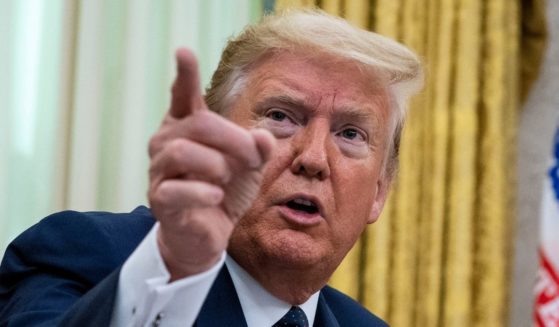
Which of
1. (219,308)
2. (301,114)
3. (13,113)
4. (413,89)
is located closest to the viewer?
(219,308)

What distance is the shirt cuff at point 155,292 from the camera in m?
1.16

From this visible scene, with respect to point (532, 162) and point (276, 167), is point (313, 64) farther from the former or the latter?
point (532, 162)

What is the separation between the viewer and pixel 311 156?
1773 millimetres

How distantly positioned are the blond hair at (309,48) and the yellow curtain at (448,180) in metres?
1.09

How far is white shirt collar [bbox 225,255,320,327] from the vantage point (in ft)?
5.76

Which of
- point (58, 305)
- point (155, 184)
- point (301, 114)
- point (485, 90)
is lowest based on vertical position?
point (58, 305)

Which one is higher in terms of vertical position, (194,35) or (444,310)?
(194,35)

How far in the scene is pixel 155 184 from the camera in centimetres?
110

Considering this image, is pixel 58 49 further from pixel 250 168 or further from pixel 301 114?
pixel 250 168

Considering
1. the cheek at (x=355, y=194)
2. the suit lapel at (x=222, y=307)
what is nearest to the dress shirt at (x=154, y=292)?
the suit lapel at (x=222, y=307)

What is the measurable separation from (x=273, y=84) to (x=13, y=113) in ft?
4.06

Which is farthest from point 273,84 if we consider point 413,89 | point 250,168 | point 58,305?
point 250,168

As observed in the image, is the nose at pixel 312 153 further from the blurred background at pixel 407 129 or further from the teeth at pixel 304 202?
the blurred background at pixel 407 129

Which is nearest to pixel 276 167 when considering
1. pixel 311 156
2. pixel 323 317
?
pixel 311 156
